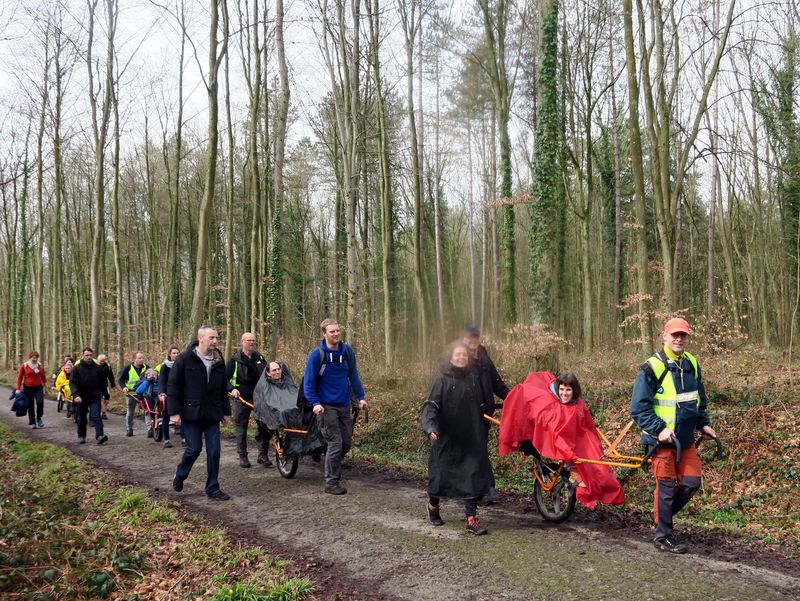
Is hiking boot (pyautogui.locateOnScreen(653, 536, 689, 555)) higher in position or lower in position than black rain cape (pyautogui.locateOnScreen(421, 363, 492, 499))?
lower

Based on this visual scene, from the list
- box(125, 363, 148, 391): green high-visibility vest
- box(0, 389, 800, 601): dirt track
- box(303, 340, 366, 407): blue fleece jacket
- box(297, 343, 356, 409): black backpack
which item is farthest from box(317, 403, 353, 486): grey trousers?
box(125, 363, 148, 391): green high-visibility vest

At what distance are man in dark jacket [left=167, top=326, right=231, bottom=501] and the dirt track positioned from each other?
606 millimetres

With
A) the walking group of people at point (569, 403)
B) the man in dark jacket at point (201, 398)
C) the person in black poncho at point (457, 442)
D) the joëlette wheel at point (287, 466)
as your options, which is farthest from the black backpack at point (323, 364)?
the person in black poncho at point (457, 442)

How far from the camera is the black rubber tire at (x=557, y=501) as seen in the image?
6.16 m

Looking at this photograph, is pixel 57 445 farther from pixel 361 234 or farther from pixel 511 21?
pixel 511 21

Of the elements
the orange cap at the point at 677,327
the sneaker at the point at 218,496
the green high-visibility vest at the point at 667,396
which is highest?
the orange cap at the point at 677,327

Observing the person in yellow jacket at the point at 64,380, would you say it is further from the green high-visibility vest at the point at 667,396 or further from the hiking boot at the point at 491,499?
Answer: the green high-visibility vest at the point at 667,396

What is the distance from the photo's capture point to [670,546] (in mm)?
5281

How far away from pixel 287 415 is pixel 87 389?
6.35 m

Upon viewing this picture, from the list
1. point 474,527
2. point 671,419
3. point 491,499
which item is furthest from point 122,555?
point 671,419

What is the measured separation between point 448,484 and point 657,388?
2257 mm

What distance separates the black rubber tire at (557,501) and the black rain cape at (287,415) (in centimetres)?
338

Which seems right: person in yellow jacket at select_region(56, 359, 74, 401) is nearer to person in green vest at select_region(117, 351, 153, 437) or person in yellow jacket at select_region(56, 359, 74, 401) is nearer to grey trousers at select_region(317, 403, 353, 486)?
person in green vest at select_region(117, 351, 153, 437)

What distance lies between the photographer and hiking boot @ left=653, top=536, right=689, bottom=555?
524 centimetres
